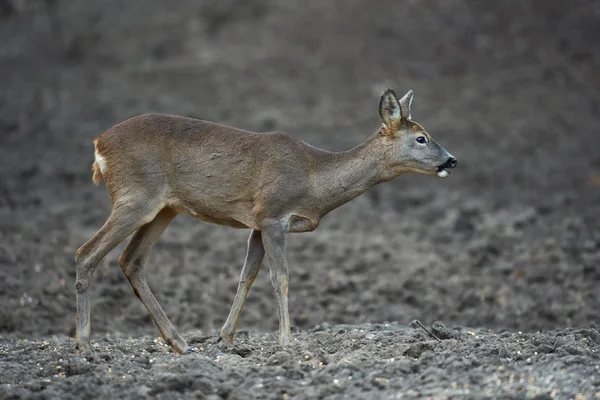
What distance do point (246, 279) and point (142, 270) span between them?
1077mm

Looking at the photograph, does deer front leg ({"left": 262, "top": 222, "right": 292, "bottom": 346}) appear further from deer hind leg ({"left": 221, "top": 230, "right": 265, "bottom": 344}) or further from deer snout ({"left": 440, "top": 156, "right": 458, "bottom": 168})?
deer snout ({"left": 440, "top": 156, "right": 458, "bottom": 168})

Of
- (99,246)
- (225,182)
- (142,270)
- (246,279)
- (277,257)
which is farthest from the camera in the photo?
(246,279)

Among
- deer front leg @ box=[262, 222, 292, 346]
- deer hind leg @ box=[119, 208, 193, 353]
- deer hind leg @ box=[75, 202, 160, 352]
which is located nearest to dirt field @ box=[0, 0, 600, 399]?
deer hind leg @ box=[119, 208, 193, 353]

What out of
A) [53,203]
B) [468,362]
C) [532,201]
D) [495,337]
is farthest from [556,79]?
[468,362]

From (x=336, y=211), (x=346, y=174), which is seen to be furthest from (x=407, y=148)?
(x=336, y=211)

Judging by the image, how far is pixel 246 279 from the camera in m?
10.4

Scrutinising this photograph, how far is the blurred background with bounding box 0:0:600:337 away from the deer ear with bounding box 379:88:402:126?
3879 millimetres

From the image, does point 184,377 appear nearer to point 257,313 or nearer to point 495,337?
point 495,337

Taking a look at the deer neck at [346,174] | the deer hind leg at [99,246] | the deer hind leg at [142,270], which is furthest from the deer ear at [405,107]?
the deer hind leg at [99,246]

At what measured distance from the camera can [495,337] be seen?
10078 mm

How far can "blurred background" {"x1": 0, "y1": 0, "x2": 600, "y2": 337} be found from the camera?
1395 cm

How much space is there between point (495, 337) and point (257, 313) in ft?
15.1

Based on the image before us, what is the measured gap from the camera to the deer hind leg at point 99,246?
948cm

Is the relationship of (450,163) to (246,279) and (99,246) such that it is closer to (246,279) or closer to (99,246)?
(246,279)
